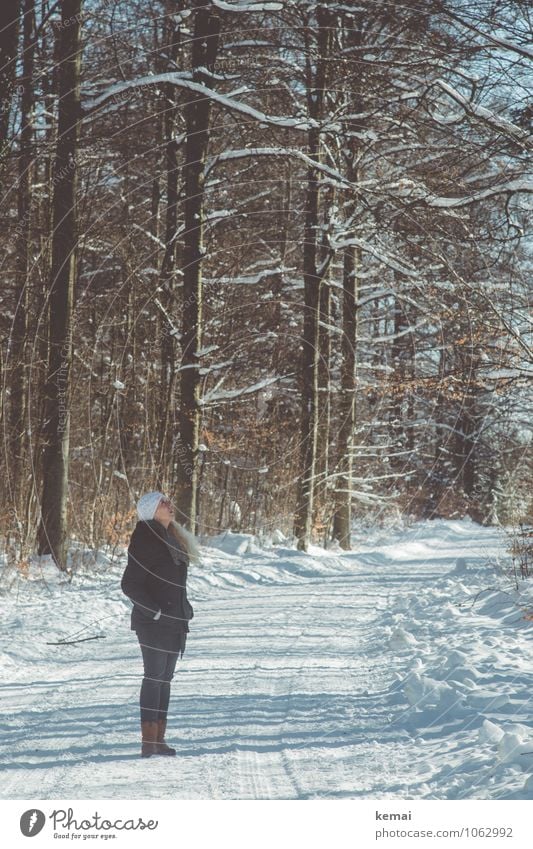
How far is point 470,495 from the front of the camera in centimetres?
2764

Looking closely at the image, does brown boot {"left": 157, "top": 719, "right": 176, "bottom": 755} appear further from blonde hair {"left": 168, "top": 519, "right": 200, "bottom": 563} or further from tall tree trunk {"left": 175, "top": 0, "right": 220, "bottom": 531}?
tall tree trunk {"left": 175, "top": 0, "right": 220, "bottom": 531}

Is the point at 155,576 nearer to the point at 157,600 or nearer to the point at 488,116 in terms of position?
the point at 157,600

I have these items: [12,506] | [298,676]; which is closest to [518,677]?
[298,676]

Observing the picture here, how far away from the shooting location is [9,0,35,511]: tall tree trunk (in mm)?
11320

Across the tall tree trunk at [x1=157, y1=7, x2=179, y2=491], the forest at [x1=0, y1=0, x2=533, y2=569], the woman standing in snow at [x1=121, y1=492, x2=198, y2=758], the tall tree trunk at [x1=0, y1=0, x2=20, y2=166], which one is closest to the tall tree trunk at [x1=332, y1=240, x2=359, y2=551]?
the forest at [x1=0, y1=0, x2=533, y2=569]

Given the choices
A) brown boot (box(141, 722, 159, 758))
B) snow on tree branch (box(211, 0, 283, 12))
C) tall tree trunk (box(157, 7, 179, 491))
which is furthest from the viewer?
tall tree trunk (box(157, 7, 179, 491))

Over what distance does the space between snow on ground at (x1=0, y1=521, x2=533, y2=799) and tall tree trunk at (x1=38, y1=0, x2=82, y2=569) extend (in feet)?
2.55

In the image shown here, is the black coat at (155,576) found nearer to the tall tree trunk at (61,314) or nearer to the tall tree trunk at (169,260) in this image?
the tall tree trunk at (61,314)

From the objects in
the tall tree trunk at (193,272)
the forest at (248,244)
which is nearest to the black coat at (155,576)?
the forest at (248,244)

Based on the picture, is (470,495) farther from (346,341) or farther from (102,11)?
(102,11)

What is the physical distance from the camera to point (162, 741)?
4707 mm

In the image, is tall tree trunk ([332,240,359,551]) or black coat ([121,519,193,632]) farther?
tall tree trunk ([332,240,359,551])

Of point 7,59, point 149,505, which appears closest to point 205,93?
point 7,59

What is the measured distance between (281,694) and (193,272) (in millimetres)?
6112
